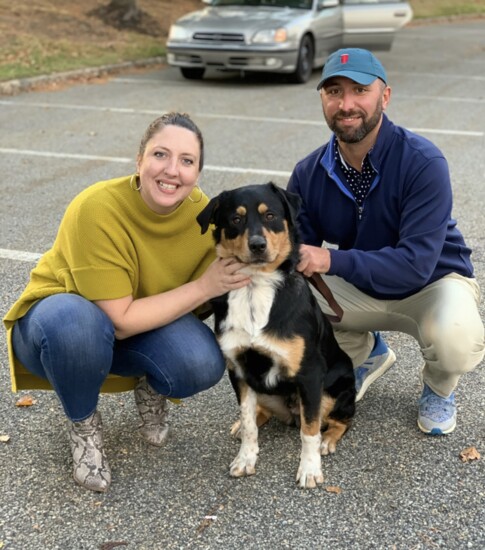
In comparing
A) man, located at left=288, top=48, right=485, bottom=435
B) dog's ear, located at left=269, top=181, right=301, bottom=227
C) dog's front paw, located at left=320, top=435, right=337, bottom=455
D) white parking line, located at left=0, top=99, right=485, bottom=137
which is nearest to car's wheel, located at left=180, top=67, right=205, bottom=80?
white parking line, located at left=0, top=99, right=485, bottom=137

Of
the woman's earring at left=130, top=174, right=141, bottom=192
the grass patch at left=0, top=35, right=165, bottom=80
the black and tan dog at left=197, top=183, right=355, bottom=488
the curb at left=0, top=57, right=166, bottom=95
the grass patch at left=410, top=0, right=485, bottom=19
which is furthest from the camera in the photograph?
the grass patch at left=410, top=0, right=485, bottom=19

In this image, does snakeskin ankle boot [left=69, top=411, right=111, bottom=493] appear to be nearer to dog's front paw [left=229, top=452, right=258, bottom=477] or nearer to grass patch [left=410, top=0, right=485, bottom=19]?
dog's front paw [left=229, top=452, right=258, bottom=477]

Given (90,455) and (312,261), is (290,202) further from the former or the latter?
(90,455)

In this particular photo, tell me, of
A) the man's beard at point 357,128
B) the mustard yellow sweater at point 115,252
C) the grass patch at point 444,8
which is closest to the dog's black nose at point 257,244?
the mustard yellow sweater at point 115,252

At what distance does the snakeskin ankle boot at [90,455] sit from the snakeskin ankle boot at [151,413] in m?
0.26

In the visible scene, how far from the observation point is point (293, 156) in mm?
8047

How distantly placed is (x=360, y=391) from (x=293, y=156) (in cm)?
488

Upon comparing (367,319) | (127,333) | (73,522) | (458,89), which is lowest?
(458,89)

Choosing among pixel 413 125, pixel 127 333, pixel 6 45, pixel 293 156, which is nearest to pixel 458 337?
pixel 127 333

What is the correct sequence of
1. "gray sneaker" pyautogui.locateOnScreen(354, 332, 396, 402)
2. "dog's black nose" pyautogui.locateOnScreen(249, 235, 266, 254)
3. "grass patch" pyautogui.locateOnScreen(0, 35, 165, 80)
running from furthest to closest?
"grass patch" pyautogui.locateOnScreen(0, 35, 165, 80)
"gray sneaker" pyautogui.locateOnScreen(354, 332, 396, 402)
"dog's black nose" pyautogui.locateOnScreen(249, 235, 266, 254)

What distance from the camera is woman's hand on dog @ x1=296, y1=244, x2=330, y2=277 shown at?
2988 mm

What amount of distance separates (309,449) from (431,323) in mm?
805

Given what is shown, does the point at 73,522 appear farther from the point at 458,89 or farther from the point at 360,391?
the point at 458,89

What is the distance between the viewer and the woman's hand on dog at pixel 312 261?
299cm
